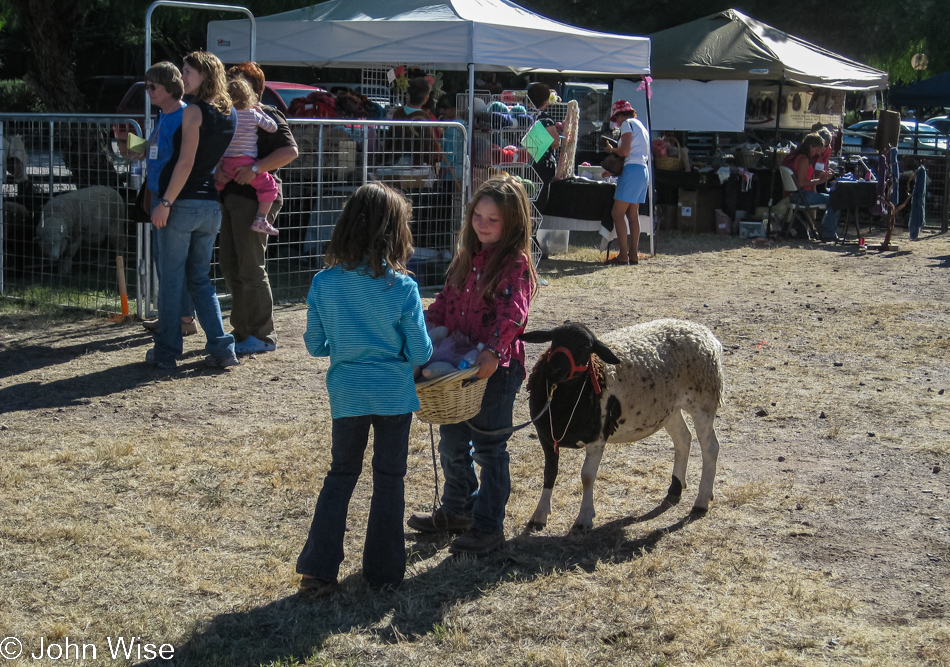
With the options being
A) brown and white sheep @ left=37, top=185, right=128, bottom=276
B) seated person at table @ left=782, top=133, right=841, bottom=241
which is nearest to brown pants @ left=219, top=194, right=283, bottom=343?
→ brown and white sheep @ left=37, top=185, right=128, bottom=276

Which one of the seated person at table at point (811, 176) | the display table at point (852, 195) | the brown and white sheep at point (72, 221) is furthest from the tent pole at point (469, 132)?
the display table at point (852, 195)

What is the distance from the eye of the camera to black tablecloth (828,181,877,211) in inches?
597

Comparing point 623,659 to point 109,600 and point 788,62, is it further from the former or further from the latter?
point 788,62

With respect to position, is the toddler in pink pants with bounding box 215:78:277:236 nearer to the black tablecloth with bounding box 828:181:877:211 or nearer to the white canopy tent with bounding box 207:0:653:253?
the white canopy tent with bounding box 207:0:653:253

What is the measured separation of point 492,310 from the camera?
3941mm

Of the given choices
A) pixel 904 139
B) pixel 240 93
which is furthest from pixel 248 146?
pixel 904 139

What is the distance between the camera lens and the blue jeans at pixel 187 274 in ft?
21.6

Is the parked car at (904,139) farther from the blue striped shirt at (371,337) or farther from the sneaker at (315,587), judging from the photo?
the sneaker at (315,587)

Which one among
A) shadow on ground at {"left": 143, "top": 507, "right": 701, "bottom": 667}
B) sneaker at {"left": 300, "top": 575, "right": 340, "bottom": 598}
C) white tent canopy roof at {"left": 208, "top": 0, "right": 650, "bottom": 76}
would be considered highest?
white tent canopy roof at {"left": 208, "top": 0, "right": 650, "bottom": 76}

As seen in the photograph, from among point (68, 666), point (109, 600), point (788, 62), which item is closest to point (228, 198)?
point (109, 600)

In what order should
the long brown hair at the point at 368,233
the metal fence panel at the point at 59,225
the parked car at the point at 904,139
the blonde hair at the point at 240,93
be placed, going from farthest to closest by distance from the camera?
the parked car at the point at 904,139 → the metal fence panel at the point at 59,225 → the blonde hair at the point at 240,93 → the long brown hair at the point at 368,233

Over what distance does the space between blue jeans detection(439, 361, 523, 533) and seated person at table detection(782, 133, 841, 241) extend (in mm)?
12473

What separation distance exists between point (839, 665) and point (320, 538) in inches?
75.6

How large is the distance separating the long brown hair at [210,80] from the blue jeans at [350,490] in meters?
3.60
